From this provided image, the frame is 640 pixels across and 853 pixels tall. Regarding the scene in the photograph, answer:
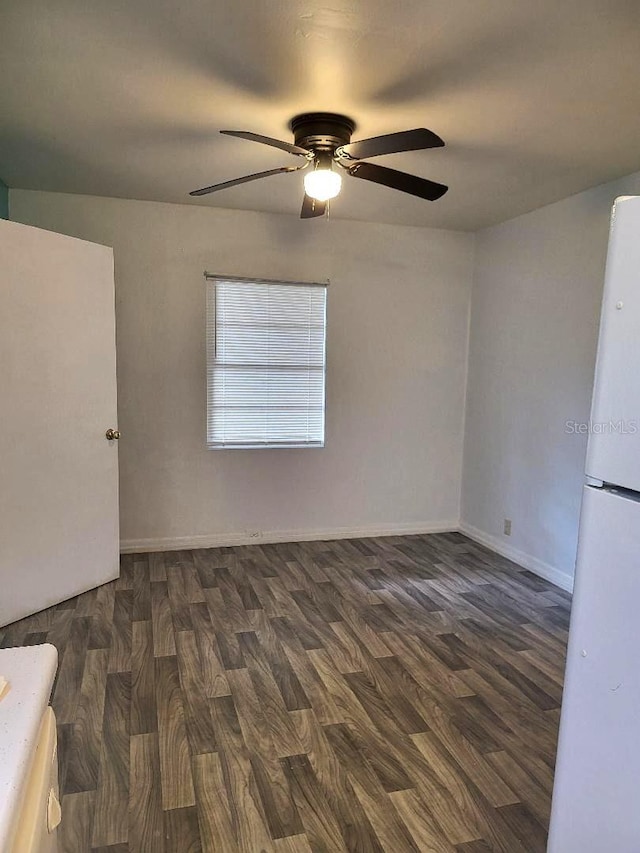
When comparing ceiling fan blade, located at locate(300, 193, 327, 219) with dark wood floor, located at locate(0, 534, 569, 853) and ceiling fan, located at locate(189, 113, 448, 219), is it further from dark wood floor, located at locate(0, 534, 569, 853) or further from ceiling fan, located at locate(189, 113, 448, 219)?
dark wood floor, located at locate(0, 534, 569, 853)

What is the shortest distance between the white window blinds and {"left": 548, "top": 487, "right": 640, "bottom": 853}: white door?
3312 mm

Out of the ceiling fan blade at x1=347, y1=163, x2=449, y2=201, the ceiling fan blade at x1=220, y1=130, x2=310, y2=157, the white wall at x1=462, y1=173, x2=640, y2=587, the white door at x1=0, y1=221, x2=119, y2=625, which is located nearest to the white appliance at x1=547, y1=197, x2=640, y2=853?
the ceiling fan blade at x1=220, y1=130, x2=310, y2=157

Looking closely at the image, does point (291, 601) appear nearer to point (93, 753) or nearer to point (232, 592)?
point (232, 592)

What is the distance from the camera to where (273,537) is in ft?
14.3

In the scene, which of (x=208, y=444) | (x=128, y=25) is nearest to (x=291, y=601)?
(x=208, y=444)

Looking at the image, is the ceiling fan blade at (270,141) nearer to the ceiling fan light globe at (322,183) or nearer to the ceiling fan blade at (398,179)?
the ceiling fan light globe at (322,183)

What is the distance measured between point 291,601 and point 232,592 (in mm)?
387

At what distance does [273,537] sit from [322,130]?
2.94 metres

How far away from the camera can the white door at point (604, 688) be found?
0.98 meters

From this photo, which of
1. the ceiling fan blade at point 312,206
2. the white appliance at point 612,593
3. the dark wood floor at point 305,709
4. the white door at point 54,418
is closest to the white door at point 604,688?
the white appliance at point 612,593

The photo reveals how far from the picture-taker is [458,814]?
174cm

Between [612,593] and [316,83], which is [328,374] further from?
[612,593]

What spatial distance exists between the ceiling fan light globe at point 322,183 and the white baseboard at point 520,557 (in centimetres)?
274

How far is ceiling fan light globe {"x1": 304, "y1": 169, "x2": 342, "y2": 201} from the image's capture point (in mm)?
2421
